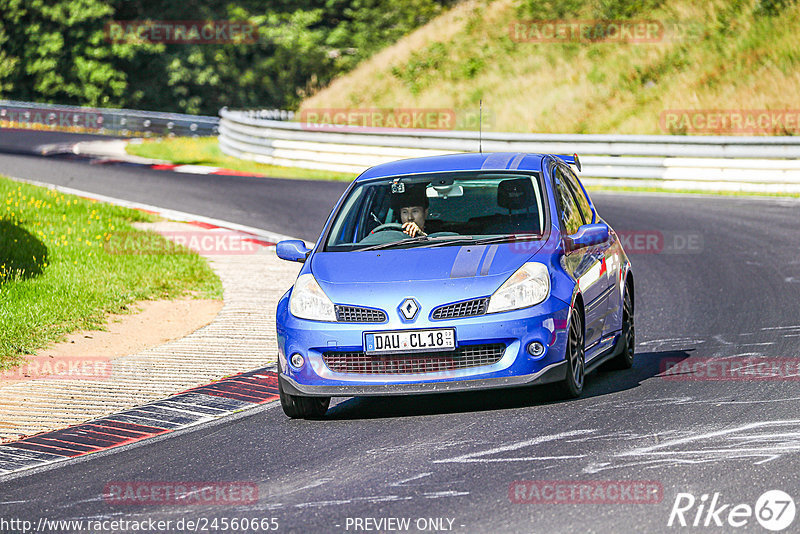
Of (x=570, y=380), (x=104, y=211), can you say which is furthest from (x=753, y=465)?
(x=104, y=211)

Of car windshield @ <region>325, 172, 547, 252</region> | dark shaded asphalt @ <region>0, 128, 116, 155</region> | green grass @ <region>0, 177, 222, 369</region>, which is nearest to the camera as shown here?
car windshield @ <region>325, 172, 547, 252</region>

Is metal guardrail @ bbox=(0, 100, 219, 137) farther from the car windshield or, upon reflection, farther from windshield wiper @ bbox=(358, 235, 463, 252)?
windshield wiper @ bbox=(358, 235, 463, 252)

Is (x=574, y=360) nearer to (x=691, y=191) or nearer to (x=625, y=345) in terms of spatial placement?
(x=625, y=345)

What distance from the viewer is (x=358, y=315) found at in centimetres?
780

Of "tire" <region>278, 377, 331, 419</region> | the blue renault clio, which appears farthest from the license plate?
"tire" <region>278, 377, 331, 419</region>

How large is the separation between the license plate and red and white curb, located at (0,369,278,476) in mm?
1531

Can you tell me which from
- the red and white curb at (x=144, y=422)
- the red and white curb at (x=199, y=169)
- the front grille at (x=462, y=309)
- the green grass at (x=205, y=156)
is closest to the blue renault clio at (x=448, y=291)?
the front grille at (x=462, y=309)

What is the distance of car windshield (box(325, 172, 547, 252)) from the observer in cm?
866

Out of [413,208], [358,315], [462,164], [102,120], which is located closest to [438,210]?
[413,208]

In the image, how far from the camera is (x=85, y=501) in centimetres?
645

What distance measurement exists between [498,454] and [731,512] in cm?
159

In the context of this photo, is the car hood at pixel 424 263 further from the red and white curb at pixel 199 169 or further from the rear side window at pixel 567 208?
the red and white curb at pixel 199 169

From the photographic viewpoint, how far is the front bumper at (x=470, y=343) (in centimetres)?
762

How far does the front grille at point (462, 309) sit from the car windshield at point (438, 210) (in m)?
0.91
